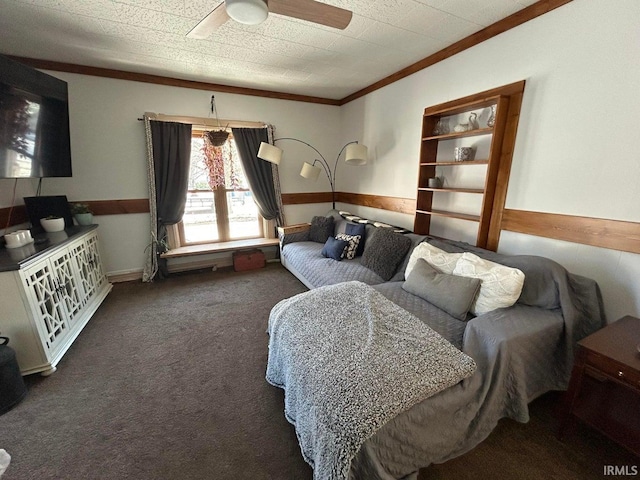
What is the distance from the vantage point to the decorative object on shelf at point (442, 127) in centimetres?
259

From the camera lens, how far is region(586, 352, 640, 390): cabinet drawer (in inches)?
45.0

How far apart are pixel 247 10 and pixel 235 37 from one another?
1.15 meters

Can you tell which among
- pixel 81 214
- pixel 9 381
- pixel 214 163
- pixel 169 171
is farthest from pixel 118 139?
pixel 9 381

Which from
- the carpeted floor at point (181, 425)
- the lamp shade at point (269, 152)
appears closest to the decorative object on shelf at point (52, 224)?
the carpeted floor at point (181, 425)

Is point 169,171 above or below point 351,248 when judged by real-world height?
above

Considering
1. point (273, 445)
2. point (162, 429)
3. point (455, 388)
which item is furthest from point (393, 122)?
point (162, 429)

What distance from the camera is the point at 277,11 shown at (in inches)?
56.6

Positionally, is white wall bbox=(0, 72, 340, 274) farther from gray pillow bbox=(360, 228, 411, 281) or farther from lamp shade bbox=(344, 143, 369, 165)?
gray pillow bbox=(360, 228, 411, 281)

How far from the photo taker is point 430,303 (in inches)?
75.7

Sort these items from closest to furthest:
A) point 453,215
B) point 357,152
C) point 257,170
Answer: point 453,215 < point 357,152 < point 257,170

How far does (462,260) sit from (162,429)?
219 cm

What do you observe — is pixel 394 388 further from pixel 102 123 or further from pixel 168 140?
pixel 102 123

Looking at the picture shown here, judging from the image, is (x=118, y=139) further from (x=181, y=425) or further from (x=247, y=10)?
(x=181, y=425)

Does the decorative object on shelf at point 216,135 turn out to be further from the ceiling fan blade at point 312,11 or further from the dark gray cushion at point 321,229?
the ceiling fan blade at point 312,11
